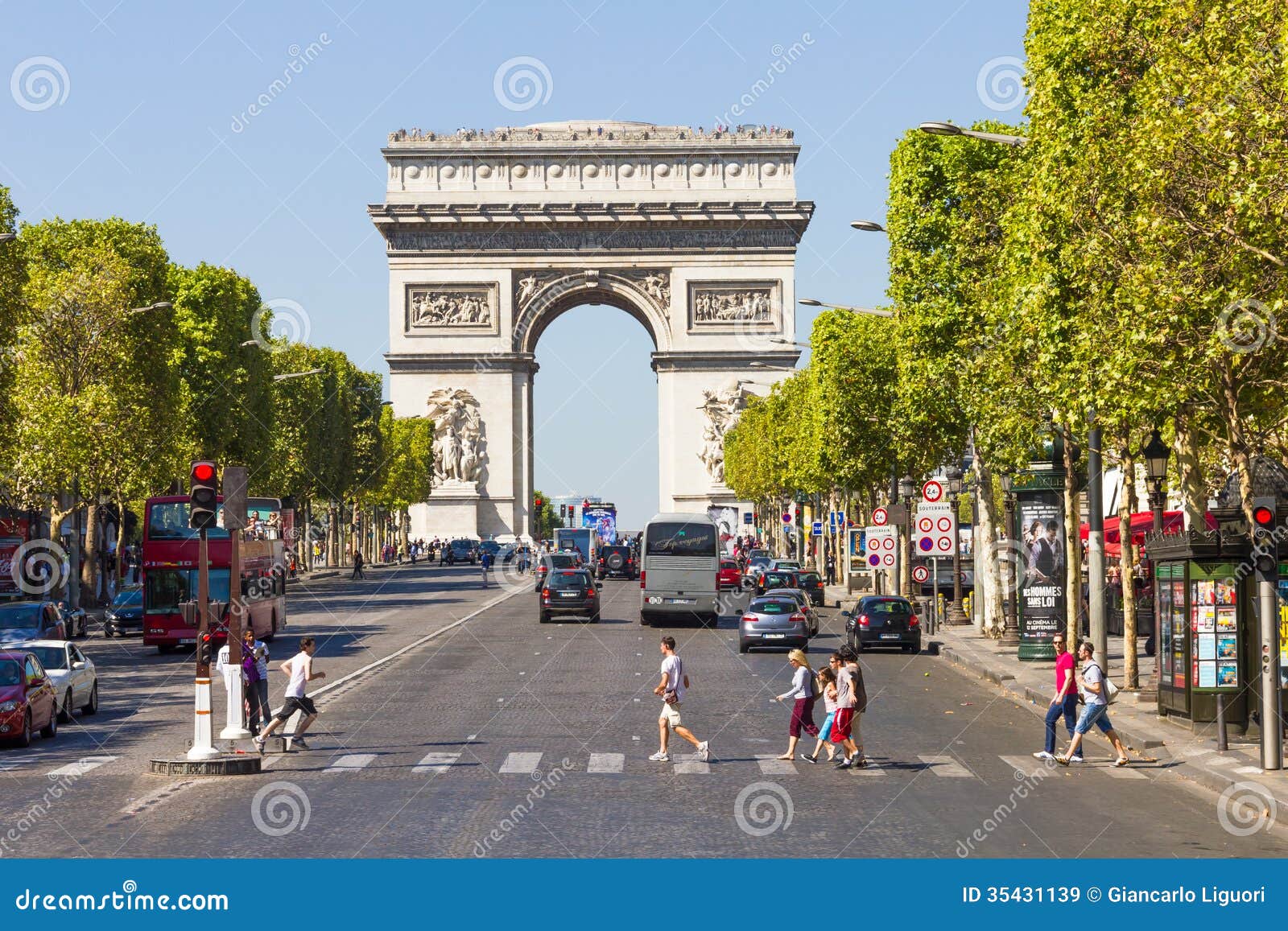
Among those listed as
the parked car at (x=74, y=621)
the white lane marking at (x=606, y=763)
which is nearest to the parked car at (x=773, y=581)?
the parked car at (x=74, y=621)

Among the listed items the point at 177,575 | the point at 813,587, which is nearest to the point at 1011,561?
the point at 813,587

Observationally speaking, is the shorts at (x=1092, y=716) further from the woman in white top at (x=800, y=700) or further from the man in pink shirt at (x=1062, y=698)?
the woman in white top at (x=800, y=700)

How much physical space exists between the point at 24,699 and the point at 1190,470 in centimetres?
1706

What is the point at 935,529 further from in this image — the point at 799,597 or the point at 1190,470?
the point at 1190,470

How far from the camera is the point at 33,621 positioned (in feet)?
126

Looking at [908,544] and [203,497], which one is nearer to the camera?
[203,497]

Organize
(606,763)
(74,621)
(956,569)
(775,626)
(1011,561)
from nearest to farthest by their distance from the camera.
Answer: (606,763) → (775,626) → (1011,561) → (74,621) → (956,569)

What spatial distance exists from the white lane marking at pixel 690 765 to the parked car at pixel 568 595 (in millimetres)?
29909

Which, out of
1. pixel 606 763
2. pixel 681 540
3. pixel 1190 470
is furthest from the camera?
pixel 681 540

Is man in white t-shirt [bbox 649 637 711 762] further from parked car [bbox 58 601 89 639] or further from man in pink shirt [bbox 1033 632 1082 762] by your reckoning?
parked car [bbox 58 601 89 639]

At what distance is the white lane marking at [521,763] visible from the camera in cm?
2120

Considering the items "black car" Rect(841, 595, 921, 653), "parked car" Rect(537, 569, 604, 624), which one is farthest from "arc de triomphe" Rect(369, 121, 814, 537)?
"black car" Rect(841, 595, 921, 653)

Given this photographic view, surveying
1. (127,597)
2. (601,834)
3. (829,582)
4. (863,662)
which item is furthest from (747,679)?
(829,582)

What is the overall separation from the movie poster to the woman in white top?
15496 millimetres
